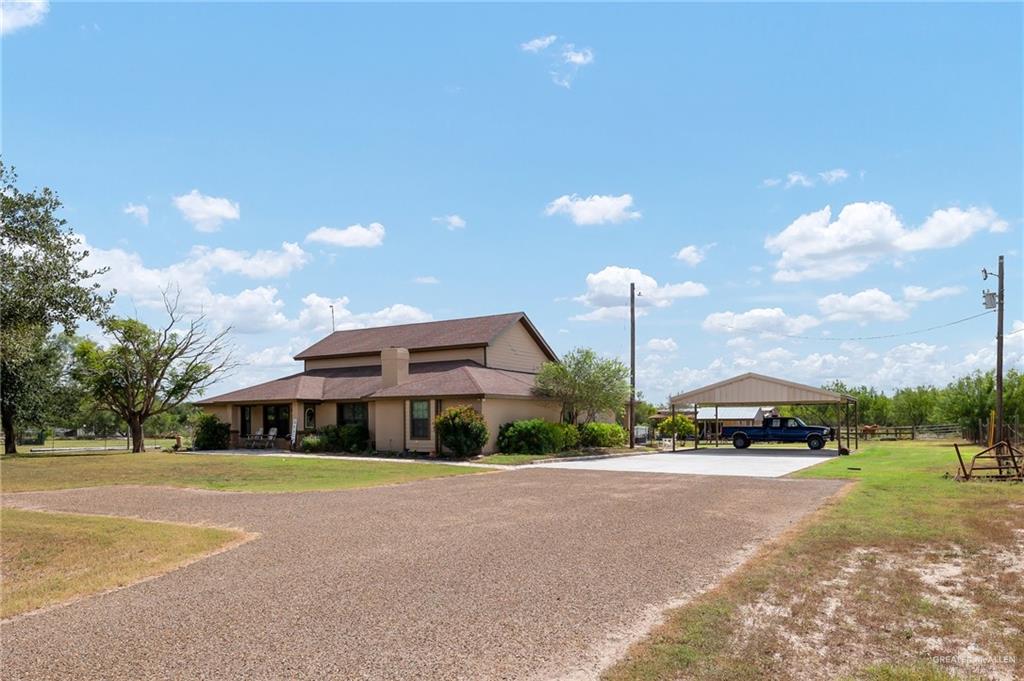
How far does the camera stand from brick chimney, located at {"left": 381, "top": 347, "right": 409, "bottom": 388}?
33.5 metres

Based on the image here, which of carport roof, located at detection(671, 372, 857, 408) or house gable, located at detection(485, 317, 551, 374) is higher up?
Result: house gable, located at detection(485, 317, 551, 374)

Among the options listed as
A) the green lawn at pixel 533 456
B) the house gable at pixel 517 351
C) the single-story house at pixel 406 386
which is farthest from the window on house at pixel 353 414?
the green lawn at pixel 533 456

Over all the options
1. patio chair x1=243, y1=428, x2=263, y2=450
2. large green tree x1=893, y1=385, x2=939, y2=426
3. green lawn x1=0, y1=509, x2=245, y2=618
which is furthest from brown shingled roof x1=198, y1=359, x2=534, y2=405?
large green tree x1=893, y1=385, x2=939, y2=426

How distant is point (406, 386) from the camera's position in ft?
105

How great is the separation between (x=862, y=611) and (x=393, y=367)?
28.2m

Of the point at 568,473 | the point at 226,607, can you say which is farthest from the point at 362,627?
the point at 568,473

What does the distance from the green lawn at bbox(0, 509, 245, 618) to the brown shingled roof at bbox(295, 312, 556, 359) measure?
79.5 feet

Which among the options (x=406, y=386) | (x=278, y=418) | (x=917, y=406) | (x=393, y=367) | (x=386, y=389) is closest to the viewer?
(x=406, y=386)

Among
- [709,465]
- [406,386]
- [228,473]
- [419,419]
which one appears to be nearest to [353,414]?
[406,386]

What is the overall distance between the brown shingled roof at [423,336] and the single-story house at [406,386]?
7 centimetres

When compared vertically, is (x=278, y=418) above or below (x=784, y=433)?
above

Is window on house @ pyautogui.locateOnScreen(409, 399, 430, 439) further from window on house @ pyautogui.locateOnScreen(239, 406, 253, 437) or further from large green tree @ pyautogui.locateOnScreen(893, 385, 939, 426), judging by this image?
large green tree @ pyautogui.locateOnScreen(893, 385, 939, 426)

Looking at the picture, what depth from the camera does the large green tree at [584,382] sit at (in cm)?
3297

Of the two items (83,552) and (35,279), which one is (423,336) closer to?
(35,279)
